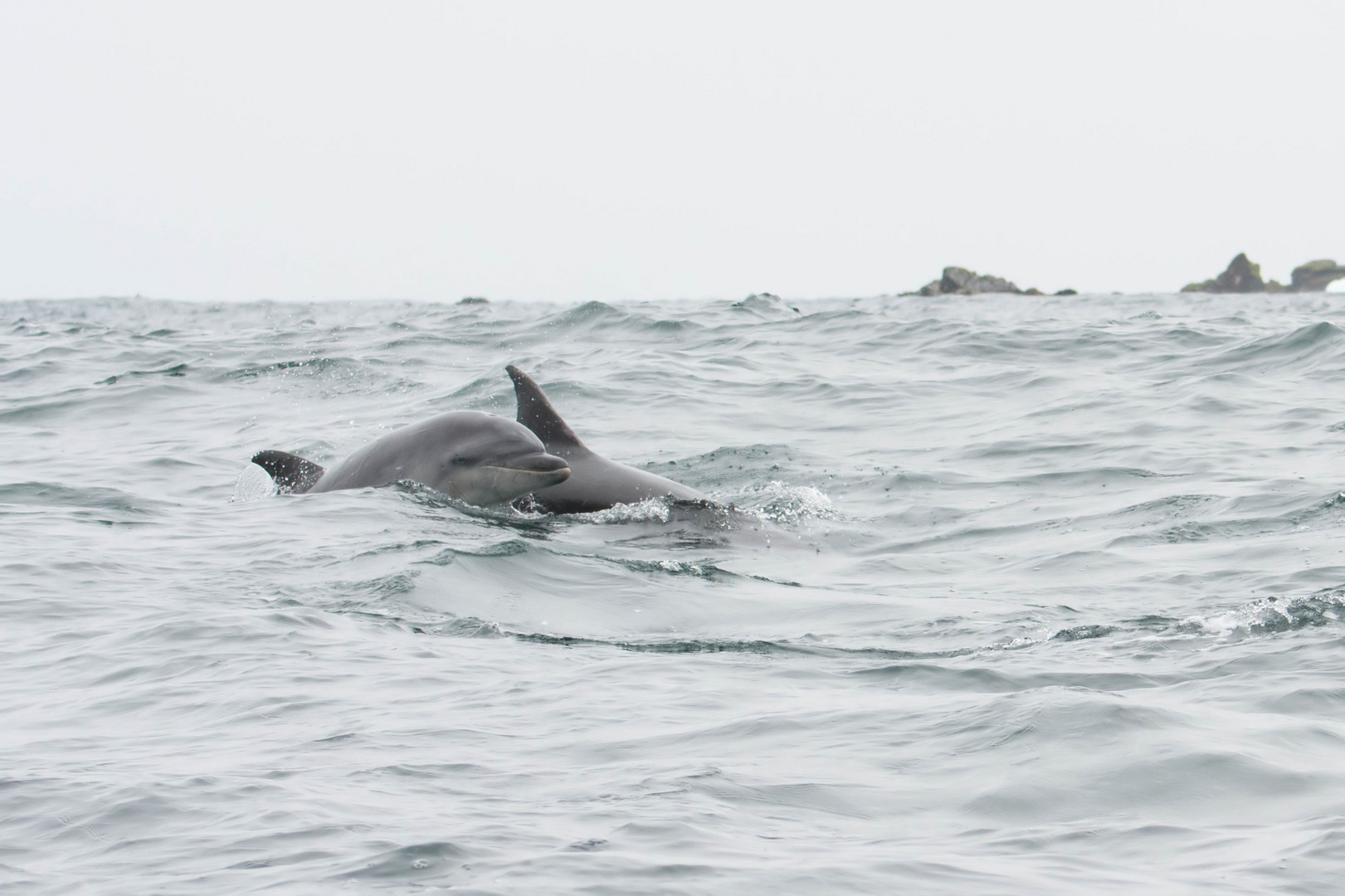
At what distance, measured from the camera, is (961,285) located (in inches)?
2975

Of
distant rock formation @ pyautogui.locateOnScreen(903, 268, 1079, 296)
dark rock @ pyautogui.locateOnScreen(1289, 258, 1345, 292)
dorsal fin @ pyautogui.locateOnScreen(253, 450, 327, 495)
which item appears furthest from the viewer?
dark rock @ pyautogui.locateOnScreen(1289, 258, 1345, 292)

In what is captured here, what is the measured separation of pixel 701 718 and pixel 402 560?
3.39 m

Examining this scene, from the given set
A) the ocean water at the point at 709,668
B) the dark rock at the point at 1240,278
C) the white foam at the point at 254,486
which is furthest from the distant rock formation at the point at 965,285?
Result: the white foam at the point at 254,486

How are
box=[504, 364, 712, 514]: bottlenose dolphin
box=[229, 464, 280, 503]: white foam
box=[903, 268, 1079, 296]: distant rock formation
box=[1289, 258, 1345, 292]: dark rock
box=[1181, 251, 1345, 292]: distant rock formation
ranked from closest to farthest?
box=[504, 364, 712, 514]: bottlenose dolphin, box=[229, 464, 280, 503]: white foam, box=[903, 268, 1079, 296]: distant rock formation, box=[1181, 251, 1345, 292]: distant rock formation, box=[1289, 258, 1345, 292]: dark rock

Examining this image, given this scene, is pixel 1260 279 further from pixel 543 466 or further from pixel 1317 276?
pixel 543 466

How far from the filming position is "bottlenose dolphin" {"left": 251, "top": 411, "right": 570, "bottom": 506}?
389 inches

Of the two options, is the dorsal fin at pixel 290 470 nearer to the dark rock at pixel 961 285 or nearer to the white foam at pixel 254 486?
the white foam at pixel 254 486

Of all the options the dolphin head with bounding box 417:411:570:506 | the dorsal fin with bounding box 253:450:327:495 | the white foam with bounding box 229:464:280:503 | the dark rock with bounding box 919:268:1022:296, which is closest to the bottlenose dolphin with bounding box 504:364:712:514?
the dolphin head with bounding box 417:411:570:506

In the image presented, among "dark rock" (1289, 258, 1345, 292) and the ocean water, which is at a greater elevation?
"dark rock" (1289, 258, 1345, 292)

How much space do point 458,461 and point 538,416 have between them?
644 millimetres

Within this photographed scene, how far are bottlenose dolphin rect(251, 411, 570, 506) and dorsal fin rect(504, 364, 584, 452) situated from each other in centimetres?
19

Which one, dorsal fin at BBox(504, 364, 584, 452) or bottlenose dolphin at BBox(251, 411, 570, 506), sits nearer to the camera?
bottlenose dolphin at BBox(251, 411, 570, 506)

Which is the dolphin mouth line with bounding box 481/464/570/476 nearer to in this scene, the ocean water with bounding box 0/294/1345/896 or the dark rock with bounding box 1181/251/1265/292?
the ocean water with bounding box 0/294/1345/896

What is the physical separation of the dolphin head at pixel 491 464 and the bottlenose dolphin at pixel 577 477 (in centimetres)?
10
